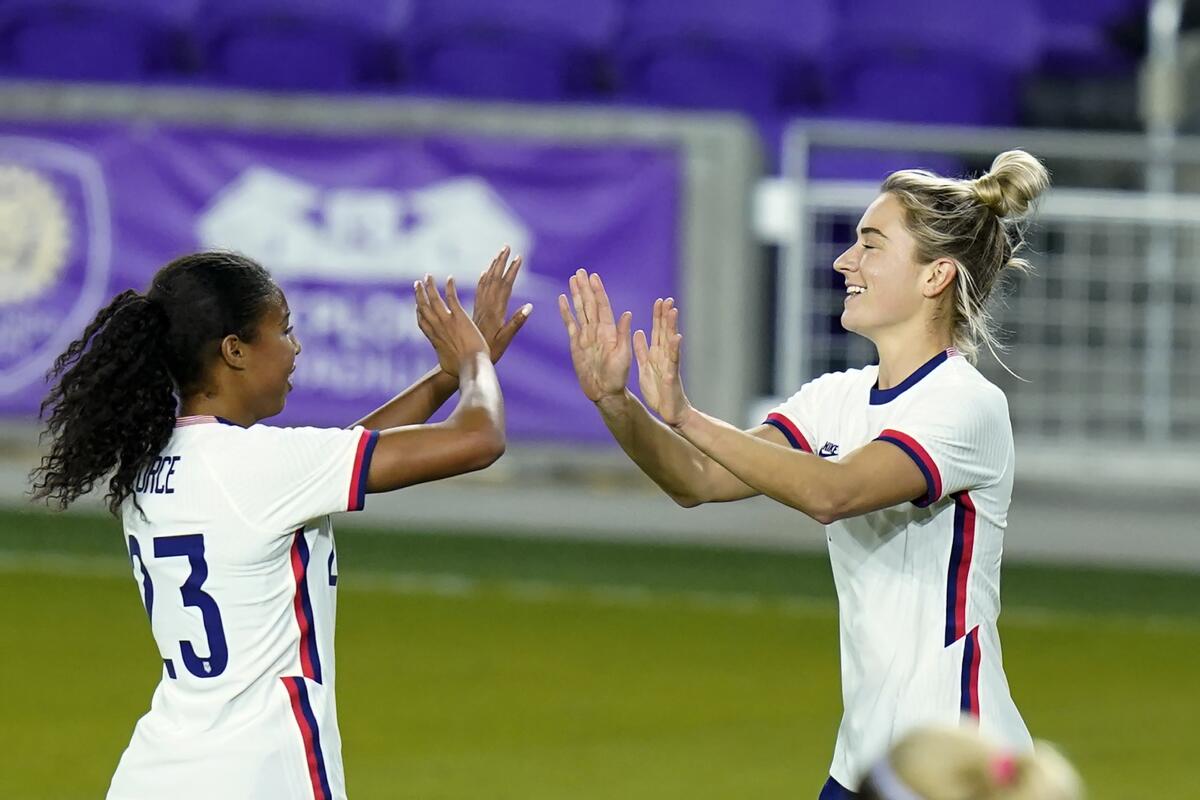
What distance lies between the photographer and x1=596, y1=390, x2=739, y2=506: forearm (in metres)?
3.67

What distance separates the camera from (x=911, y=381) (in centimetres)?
353

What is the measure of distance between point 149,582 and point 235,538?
0.19 m

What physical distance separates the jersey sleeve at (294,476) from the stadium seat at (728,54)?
10.3 m

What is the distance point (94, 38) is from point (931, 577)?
11.3 m

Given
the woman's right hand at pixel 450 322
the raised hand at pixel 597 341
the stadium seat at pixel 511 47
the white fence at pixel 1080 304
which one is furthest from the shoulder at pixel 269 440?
the stadium seat at pixel 511 47

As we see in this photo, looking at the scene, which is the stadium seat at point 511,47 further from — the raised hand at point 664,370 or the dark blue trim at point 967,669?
the dark blue trim at point 967,669

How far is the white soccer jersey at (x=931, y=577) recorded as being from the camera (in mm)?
3383

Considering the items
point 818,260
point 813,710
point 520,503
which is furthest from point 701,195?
point 813,710

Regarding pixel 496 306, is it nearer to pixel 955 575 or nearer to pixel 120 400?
pixel 120 400

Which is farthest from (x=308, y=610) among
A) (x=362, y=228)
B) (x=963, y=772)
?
(x=362, y=228)

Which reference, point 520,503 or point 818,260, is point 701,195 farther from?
point 520,503

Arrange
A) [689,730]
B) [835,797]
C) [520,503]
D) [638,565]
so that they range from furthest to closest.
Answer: [520,503], [638,565], [689,730], [835,797]

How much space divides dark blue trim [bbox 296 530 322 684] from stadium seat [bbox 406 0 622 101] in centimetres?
1030

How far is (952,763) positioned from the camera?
6.21 ft
